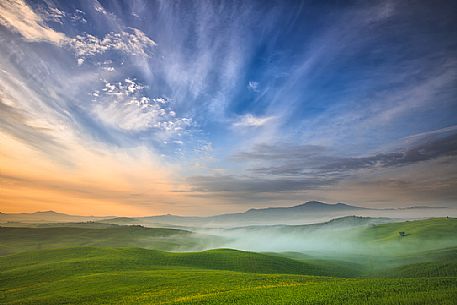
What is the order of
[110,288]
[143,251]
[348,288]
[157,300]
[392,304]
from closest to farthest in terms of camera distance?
[392,304] < [348,288] < [157,300] < [110,288] < [143,251]

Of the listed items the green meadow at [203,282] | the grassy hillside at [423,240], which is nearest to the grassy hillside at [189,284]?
the green meadow at [203,282]

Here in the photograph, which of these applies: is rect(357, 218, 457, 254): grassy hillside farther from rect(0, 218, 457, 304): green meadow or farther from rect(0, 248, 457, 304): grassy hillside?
rect(0, 248, 457, 304): grassy hillside

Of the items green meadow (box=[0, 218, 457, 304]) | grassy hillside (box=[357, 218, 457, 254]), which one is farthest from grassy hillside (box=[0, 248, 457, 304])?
grassy hillside (box=[357, 218, 457, 254])

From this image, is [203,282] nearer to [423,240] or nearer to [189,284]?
[189,284]

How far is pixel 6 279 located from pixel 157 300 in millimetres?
46714

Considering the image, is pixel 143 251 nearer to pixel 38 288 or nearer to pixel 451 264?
pixel 38 288

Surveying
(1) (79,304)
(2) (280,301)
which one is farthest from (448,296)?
(1) (79,304)

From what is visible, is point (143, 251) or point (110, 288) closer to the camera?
point (110, 288)

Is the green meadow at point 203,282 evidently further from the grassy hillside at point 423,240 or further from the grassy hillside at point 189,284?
the grassy hillside at point 423,240

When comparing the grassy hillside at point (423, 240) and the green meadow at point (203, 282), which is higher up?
the grassy hillside at point (423, 240)

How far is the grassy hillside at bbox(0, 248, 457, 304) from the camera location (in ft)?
91.4

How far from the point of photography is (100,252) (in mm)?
95312

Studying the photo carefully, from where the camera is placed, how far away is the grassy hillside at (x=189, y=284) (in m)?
27.9

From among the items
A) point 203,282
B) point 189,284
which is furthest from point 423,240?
point 189,284
